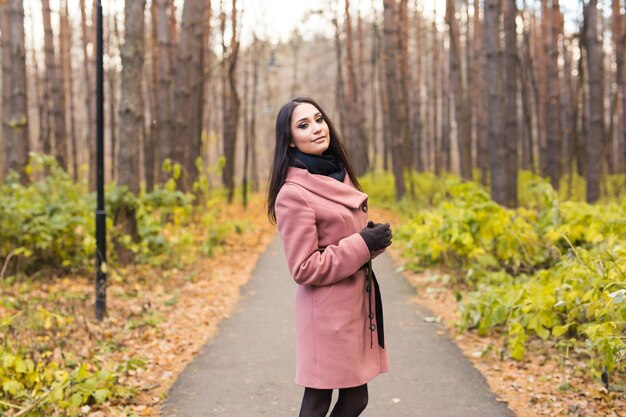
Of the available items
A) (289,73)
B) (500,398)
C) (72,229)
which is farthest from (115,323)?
(289,73)

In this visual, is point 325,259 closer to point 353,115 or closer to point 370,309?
point 370,309

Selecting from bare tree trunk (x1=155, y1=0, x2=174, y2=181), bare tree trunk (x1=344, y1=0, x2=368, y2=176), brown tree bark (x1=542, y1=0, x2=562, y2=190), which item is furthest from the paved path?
bare tree trunk (x1=344, y1=0, x2=368, y2=176)

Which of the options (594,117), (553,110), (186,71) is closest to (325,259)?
(594,117)

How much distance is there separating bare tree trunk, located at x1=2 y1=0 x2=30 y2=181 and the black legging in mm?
11050

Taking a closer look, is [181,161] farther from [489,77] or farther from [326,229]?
[326,229]

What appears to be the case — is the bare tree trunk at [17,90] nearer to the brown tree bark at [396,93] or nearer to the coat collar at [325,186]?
the brown tree bark at [396,93]

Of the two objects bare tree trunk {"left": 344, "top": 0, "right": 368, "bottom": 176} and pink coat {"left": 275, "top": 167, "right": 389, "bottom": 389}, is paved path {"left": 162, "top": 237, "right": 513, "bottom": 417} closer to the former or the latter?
pink coat {"left": 275, "top": 167, "right": 389, "bottom": 389}

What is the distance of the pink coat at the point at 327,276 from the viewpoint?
275 centimetres

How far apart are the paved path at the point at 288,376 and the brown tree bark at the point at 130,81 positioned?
3175mm

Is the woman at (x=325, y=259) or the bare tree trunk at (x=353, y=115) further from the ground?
the bare tree trunk at (x=353, y=115)

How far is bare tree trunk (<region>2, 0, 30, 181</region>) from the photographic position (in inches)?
499

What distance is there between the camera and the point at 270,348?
6.42 metres

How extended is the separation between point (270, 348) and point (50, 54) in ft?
47.0

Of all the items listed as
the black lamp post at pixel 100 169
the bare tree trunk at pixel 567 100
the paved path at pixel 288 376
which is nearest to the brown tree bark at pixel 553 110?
the bare tree trunk at pixel 567 100
